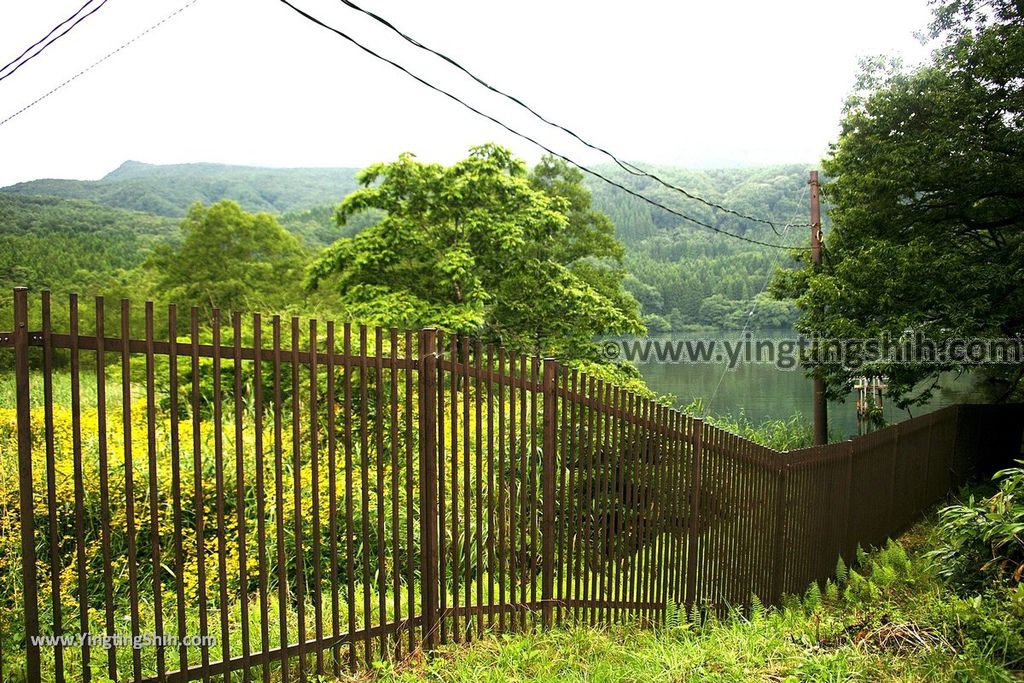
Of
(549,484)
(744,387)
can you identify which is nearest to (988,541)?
(549,484)

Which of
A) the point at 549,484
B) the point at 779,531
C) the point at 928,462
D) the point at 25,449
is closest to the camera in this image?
the point at 25,449

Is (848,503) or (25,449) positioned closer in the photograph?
(25,449)

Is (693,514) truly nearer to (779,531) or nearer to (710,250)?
(779,531)

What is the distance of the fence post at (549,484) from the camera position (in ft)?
13.5

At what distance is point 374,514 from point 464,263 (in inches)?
373

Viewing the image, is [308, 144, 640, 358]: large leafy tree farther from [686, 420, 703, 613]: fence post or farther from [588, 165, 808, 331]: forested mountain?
[588, 165, 808, 331]: forested mountain

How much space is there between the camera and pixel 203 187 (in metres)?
75.9

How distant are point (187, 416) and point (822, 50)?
127 m

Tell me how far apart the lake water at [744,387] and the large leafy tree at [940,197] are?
18685 millimetres

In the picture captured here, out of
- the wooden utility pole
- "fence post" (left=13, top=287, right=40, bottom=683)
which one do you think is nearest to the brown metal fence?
"fence post" (left=13, top=287, right=40, bottom=683)

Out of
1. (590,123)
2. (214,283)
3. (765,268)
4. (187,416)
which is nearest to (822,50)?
(590,123)

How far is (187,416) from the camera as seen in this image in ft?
34.8

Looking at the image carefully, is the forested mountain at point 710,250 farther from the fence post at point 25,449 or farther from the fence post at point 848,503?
the fence post at point 25,449

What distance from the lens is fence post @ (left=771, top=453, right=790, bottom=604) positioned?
6.16 meters
